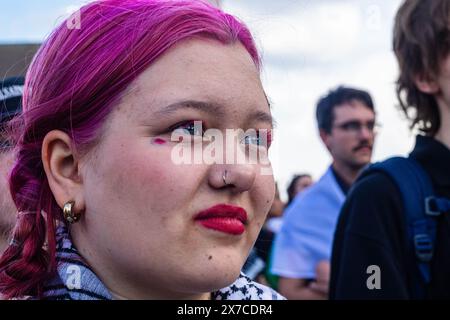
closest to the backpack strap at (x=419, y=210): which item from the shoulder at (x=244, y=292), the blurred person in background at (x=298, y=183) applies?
the shoulder at (x=244, y=292)

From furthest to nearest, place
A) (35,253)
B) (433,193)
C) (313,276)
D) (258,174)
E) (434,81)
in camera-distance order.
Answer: (313,276)
(434,81)
(433,193)
(35,253)
(258,174)

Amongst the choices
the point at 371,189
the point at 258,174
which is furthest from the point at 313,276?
the point at 258,174

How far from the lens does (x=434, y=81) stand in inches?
87.3

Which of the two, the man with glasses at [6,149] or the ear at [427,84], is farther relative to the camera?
the ear at [427,84]

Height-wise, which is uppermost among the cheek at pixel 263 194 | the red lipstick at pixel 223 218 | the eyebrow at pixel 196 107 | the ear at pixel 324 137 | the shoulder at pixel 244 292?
the ear at pixel 324 137

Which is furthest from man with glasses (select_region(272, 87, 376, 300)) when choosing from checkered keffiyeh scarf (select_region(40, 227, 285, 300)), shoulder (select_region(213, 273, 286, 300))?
checkered keffiyeh scarf (select_region(40, 227, 285, 300))

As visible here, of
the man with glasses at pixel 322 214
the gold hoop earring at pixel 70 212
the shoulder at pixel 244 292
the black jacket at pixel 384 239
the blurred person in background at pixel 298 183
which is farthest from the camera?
the blurred person in background at pixel 298 183

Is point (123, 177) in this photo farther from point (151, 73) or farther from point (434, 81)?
point (434, 81)

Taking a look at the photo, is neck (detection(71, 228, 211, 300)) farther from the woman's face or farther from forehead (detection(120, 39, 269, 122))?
forehead (detection(120, 39, 269, 122))

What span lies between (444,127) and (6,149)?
1497 mm

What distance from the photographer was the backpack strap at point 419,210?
1875 mm

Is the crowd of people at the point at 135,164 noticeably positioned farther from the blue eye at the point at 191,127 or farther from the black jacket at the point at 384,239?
the black jacket at the point at 384,239

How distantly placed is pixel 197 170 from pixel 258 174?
0.53ft

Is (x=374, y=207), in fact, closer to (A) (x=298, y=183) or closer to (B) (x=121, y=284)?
(B) (x=121, y=284)
